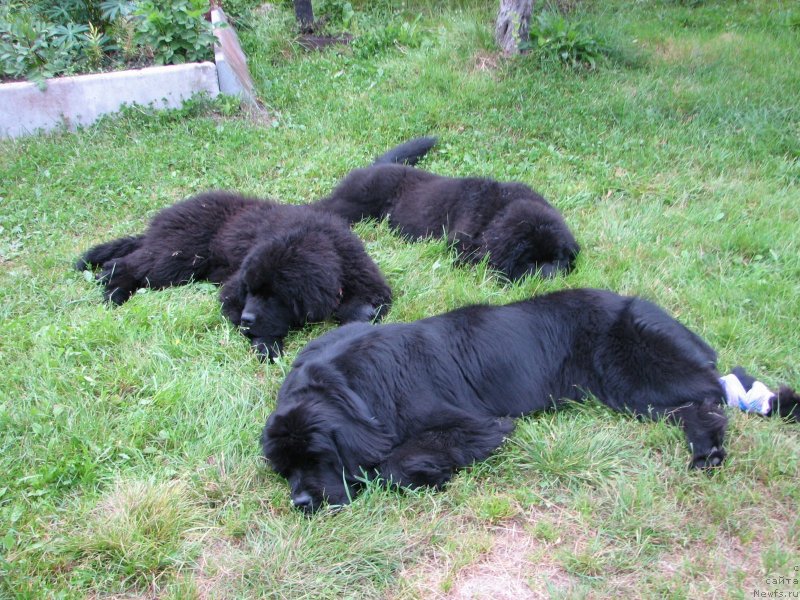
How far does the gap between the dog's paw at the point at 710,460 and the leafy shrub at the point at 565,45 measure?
647 cm

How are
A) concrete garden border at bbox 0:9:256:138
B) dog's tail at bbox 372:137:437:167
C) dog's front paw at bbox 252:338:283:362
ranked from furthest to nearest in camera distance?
concrete garden border at bbox 0:9:256:138 < dog's tail at bbox 372:137:437:167 < dog's front paw at bbox 252:338:283:362

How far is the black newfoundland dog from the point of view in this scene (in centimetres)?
518

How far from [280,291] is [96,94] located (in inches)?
193

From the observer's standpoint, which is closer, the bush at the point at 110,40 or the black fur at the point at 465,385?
the black fur at the point at 465,385

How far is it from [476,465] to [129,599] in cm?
166

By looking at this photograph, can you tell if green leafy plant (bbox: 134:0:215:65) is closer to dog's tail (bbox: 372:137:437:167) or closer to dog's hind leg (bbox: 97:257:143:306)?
dog's tail (bbox: 372:137:437:167)

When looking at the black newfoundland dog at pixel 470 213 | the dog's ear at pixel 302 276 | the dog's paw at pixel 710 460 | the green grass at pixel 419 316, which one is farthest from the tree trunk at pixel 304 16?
the dog's paw at pixel 710 460

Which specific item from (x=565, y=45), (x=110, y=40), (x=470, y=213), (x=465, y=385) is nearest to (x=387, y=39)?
(x=565, y=45)

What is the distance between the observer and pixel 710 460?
3.30 metres

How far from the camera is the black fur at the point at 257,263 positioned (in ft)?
14.8

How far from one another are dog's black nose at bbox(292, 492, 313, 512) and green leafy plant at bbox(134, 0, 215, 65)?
21.7 ft

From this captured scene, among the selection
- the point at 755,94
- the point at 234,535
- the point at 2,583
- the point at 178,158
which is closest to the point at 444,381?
the point at 234,535

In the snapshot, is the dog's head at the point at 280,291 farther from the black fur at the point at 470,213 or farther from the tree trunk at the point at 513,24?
the tree trunk at the point at 513,24

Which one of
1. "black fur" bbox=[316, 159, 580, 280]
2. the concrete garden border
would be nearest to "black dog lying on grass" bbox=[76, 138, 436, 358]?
"black fur" bbox=[316, 159, 580, 280]
